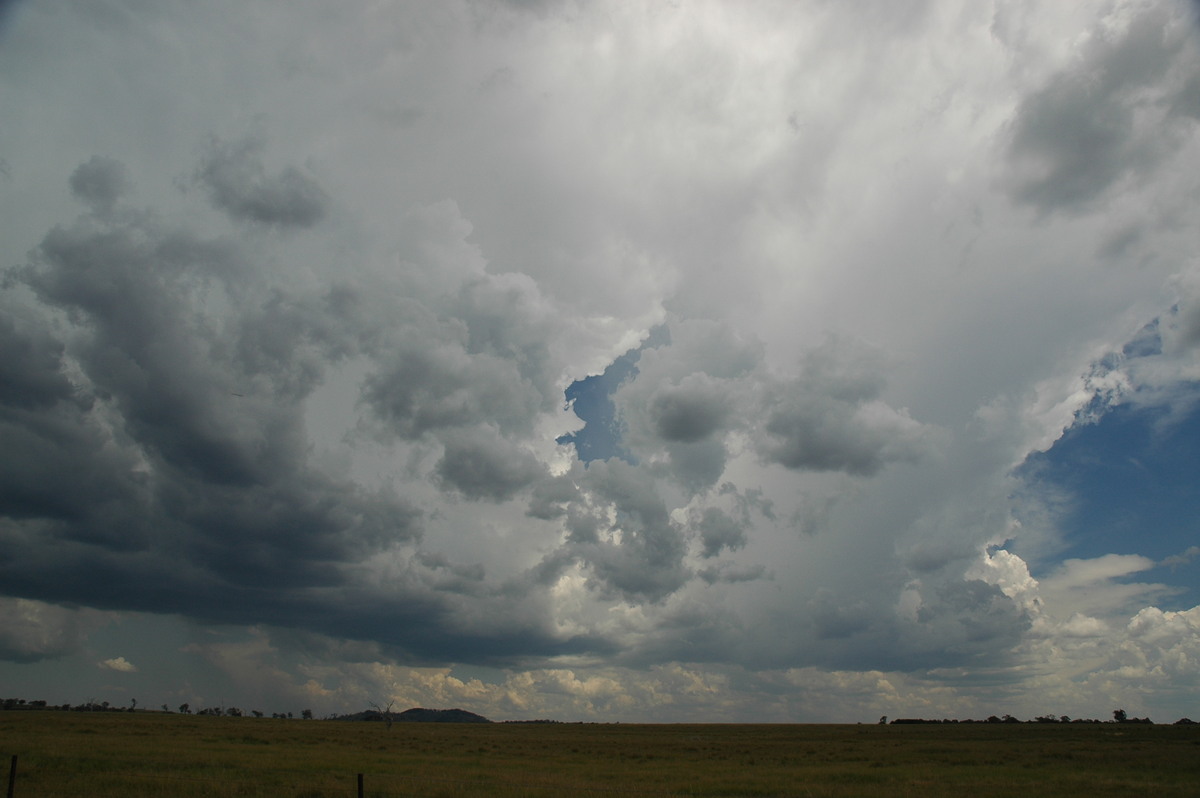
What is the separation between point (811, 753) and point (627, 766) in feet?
103

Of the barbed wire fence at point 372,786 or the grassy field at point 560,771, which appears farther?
the grassy field at point 560,771

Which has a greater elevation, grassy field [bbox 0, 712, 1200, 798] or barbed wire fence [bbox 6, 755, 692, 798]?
barbed wire fence [bbox 6, 755, 692, 798]

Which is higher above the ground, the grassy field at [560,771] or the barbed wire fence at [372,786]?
the barbed wire fence at [372,786]

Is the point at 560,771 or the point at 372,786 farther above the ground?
the point at 372,786

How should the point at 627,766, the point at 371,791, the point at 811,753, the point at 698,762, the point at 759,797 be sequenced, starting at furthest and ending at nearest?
1. the point at 811,753
2. the point at 698,762
3. the point at 627,766
4. the point at 759,797
5. the point at 371,791

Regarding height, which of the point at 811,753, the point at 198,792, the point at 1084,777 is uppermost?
the point at 198,792

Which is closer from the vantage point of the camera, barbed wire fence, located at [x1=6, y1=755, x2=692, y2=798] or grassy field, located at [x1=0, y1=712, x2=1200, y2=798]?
barbed wire fence, located at [x1=6, y1=755, x2=692, y2=798]

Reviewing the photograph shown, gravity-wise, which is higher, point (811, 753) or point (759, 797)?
point (759, 797)

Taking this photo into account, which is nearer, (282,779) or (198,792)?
(198,792)

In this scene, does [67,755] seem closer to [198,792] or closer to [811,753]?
[198,792]

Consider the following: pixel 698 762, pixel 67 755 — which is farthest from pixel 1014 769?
pixel 67 755

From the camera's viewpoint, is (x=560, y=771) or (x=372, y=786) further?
(x=560, y=771)

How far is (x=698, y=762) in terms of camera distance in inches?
2507

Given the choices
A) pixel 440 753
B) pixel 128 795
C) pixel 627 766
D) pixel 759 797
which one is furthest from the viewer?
pixel 440 753
